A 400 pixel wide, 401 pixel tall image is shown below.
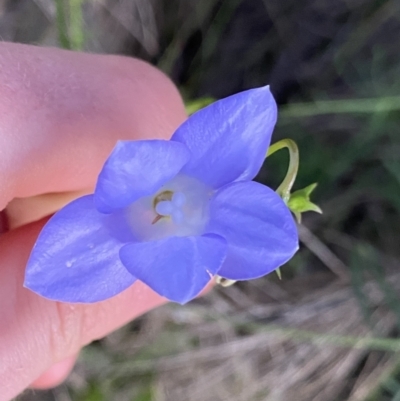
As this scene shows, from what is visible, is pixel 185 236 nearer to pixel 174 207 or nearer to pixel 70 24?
pixel 174 207

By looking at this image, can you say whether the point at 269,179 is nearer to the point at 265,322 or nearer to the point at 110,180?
the point at 265,322

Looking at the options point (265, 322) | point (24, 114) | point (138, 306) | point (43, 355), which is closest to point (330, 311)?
point (265, 322)

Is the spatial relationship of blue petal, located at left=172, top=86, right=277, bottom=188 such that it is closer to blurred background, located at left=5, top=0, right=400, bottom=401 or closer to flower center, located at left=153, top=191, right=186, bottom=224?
flower center, located at left=153, top=191, right=186, bottom=224

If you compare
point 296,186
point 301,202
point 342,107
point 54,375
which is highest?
point 301,202

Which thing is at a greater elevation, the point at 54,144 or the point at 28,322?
the point at 54,144

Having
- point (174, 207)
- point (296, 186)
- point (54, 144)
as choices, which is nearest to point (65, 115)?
point (54, 144)

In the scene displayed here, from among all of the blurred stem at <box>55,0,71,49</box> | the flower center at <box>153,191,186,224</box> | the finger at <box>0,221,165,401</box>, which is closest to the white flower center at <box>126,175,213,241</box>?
the flower center at <box>153,191,186,224</box>
